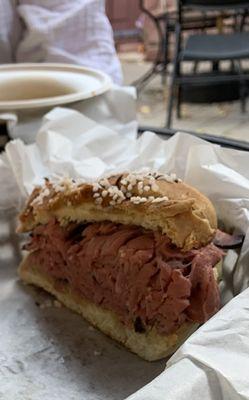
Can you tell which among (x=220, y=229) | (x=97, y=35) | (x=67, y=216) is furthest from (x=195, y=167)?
(x=97, y=35)

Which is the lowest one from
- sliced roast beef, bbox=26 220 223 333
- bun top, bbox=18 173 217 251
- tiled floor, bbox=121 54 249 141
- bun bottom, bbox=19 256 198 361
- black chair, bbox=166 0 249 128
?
tiled floor, bbox=121 54 249 141

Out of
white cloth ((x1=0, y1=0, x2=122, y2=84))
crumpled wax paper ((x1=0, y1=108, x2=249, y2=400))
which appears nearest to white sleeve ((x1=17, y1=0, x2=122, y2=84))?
white cloth ((x1=0, y1=0, x2=122, y2=84))

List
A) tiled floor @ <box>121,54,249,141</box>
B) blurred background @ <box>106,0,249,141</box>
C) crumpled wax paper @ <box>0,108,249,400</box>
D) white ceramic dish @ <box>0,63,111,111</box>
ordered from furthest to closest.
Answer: tiled floor @ <box>121,54,249,141</box>
blurred background @ <box>106,0,249,141</box>
white ceramic dish @ <box>0,63,111,111</box>
crumpled wax paper @ <box>0,108,249,400</box>

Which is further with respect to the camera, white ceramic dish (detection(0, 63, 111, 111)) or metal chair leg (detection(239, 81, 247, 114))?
metal chair leg (detection(239, 81, 247, 114))

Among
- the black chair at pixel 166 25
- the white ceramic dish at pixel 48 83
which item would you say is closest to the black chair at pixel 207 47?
the black chair at pixel 166 25

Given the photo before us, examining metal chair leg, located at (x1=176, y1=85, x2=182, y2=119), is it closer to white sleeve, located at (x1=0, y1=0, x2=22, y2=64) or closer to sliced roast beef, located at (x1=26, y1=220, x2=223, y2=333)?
white sleeve, located at (x1=0, y1=0, x2=22, y2=64)

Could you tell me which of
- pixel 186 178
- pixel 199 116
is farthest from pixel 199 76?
pixel 186 178
